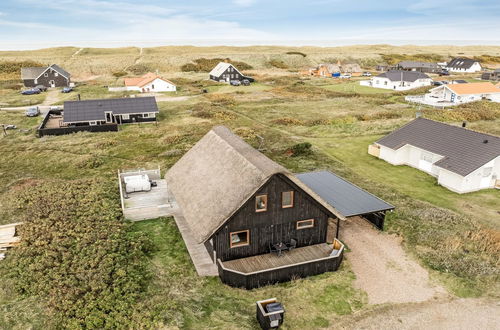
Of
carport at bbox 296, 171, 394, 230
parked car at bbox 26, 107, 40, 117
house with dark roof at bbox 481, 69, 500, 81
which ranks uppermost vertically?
house with dark roof at bbox 481, 69, 500, 81

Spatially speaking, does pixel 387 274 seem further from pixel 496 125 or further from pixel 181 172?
pixel 496 125

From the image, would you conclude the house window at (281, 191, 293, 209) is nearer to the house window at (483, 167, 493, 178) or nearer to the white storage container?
the white storage container

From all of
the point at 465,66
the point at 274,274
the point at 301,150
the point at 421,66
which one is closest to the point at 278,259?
the point at 274,274

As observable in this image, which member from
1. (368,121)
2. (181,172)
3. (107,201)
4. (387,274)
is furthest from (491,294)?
(368,121)

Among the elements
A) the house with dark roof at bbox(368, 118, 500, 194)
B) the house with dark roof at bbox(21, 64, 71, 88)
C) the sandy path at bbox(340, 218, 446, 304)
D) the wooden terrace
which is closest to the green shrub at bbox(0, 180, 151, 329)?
the wooden terrace

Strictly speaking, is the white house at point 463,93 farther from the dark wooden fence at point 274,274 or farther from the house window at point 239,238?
the house window at point 239,238

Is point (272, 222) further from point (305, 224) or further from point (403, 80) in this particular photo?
point (403, 80)
